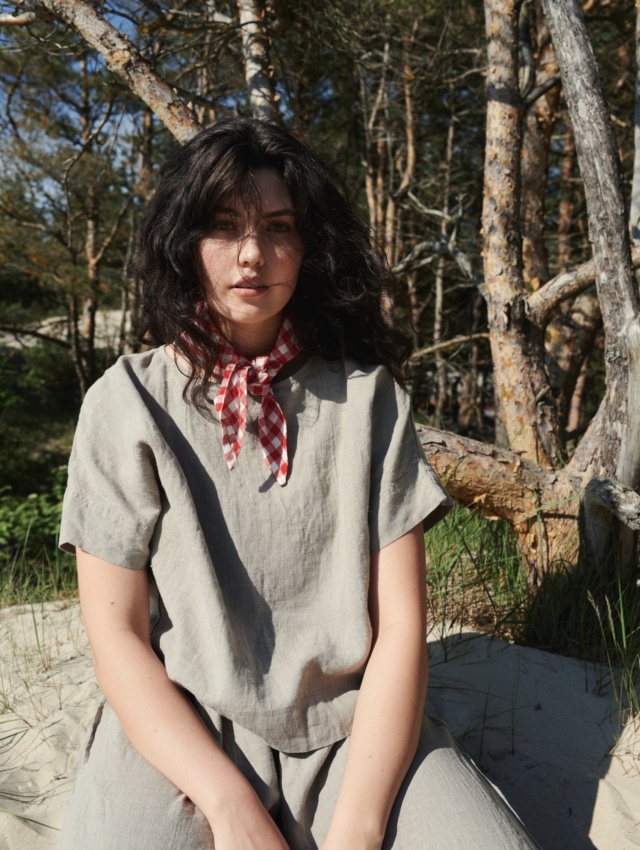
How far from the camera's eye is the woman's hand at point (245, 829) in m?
1.25

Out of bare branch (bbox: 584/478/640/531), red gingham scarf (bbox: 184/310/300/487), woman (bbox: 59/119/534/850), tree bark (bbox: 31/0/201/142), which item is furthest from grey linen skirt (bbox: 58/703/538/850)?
tree bark (bbox: 31/0/201/142)

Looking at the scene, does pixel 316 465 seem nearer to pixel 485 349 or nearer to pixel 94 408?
pixel 94 408

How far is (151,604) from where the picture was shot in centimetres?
155

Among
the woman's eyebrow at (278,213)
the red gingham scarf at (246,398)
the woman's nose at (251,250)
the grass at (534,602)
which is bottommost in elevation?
the grass at (534,602)

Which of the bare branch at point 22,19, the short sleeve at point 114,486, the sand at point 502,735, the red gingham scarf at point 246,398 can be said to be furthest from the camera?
the bare branch at point 22,19

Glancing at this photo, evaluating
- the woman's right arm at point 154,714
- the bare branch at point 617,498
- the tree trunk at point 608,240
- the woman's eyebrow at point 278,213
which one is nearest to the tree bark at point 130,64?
the tree trunk at point 608,240

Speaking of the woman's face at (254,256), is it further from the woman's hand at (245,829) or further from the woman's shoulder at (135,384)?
the woman's hand at (245,829)

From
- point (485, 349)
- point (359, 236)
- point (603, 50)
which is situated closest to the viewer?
point (359, 236)

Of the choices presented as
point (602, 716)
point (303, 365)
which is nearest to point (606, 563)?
point (602, 716)

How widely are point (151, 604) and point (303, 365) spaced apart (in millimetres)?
586

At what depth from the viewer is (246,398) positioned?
154 centimetres

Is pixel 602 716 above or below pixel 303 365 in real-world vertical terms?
below

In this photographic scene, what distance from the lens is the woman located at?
135cm

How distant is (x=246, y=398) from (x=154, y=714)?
2.00 feet
